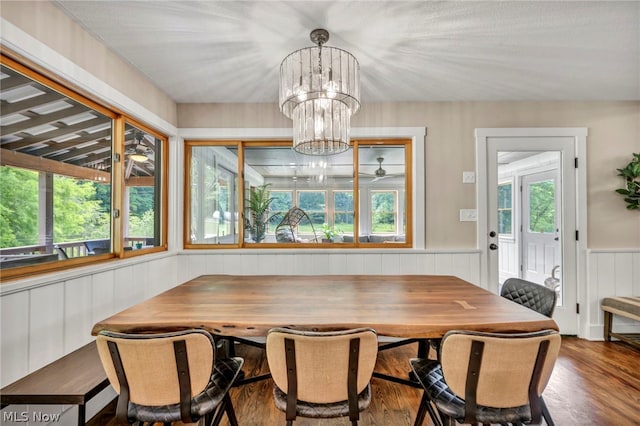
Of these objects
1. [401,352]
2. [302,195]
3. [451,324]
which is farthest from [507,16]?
[401,352]

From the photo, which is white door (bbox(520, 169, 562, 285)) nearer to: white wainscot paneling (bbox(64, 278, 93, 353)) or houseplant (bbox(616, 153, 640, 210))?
houseplant (bbox(616, 153, 640, 210))

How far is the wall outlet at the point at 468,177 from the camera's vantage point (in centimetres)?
307

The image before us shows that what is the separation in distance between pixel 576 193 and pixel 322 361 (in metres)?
3.29

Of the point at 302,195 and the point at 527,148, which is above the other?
the point at 527,148

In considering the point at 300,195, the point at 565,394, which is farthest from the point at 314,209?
the point at 565,394

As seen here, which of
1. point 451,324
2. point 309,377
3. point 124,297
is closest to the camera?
point 309,377

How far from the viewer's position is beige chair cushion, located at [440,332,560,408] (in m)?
1.11

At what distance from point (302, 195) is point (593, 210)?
296 cm

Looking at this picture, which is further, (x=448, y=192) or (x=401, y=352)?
(x=448, y=192)

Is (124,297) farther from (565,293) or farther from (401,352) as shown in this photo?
(565,293)

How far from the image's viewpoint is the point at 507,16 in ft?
5.89

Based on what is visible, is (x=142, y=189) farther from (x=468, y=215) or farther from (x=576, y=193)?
(x=576, y=193)

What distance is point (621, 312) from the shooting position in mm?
2771

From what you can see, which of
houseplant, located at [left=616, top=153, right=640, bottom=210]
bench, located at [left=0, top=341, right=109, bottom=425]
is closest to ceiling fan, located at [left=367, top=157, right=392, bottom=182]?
houseplant, located at [left=616, top=153, right=640, bottom=210]
